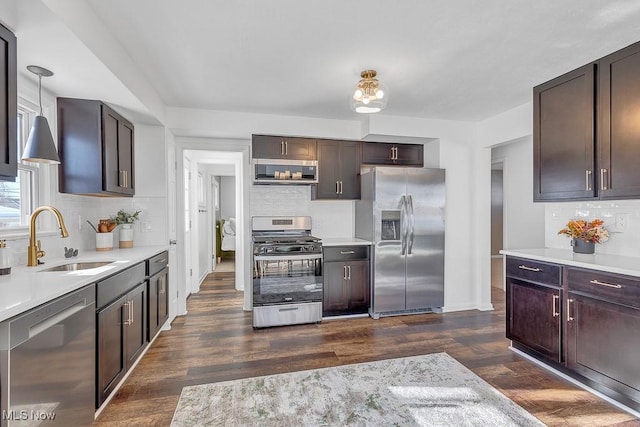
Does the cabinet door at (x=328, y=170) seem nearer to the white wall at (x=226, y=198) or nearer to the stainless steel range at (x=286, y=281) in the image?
the stainless steel range at (x=286, y=281)

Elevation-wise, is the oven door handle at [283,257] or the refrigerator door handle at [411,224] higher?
the refrigerator door handle at [411,224]

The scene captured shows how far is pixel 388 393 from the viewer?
224 centimetres

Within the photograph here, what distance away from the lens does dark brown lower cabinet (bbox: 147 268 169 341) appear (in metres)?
2.87

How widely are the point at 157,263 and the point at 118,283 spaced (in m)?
0.89

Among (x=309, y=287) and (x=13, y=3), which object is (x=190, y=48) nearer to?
(x=13, y=3)

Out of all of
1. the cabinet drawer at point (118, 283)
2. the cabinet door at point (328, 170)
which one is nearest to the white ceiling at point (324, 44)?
the cabinet door at point (328, 170)

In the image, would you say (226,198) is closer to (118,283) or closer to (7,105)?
(118,283)

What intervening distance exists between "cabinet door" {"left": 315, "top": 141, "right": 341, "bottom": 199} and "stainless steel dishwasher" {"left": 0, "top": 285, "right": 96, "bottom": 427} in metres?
2.67

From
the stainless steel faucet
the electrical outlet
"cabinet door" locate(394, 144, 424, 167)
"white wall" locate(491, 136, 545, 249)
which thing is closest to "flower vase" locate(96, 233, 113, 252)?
the stainless steel faucet

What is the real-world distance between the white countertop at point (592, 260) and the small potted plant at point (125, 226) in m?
3.63

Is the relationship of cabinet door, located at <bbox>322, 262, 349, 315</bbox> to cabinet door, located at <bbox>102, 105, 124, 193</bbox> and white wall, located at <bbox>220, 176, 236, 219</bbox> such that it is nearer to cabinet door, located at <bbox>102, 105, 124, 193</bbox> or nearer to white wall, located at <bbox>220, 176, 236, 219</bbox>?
cabinet door, located at <bbox>102, 105, 124, 193</bbox>

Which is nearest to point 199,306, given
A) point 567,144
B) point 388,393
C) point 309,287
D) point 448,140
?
point 309,287

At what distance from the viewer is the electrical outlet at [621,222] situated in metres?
2.54

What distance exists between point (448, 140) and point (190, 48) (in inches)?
125
